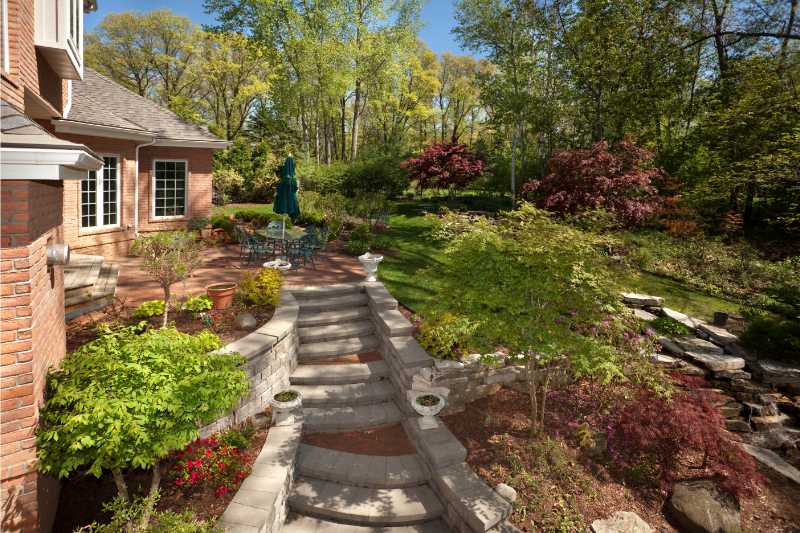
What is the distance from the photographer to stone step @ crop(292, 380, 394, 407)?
824 cm

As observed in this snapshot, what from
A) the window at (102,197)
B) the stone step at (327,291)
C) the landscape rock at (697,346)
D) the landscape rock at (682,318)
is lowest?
the landscape rock at (697,346)

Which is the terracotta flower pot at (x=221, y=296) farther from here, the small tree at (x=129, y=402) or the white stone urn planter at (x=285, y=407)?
the small tree at (x=129, y=402)

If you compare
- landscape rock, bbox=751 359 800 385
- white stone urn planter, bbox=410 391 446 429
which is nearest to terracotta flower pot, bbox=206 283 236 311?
white stone urn planter, bbox=410 391 446 429

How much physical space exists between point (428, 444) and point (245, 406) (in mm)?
3094

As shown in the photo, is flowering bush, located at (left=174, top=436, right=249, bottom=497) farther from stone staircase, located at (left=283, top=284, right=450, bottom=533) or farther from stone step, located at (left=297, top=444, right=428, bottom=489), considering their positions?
stone step, located at (left=297, top=444, right=428, bottom=489)

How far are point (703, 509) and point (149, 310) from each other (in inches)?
393

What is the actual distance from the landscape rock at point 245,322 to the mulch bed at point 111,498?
288 centimetres

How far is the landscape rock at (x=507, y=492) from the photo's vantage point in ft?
19.8

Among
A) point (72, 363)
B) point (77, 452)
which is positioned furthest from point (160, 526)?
point (72, 363)

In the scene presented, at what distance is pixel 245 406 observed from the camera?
290 inches

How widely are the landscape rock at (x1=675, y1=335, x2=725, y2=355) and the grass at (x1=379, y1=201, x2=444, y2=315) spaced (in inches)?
239

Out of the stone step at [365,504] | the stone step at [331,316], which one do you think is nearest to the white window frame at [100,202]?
the stone step at [331,316]

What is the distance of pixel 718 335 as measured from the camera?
35.2 feet

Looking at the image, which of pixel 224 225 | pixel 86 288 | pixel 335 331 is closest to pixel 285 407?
pixel 335 331
